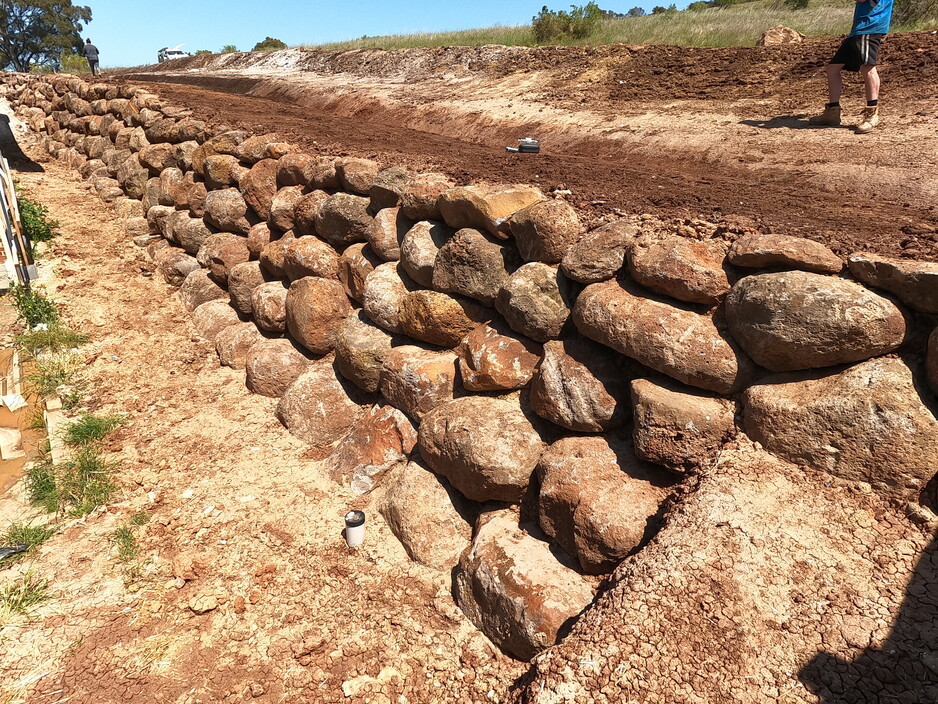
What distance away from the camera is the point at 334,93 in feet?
41.4

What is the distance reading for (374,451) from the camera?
3699mm

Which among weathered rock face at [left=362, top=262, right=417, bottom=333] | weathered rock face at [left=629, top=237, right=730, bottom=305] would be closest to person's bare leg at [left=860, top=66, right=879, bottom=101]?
weathered rock face at [left=629, top=237, right=730, bottom=305]

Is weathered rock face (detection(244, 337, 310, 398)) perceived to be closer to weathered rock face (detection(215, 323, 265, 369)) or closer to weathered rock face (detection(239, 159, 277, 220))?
weathered rock face (detection(215, 323, 265, 369))

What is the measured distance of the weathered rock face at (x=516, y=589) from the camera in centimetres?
241

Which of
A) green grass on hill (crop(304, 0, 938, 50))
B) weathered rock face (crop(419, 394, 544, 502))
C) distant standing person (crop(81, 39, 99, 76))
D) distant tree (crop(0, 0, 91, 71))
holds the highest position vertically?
distant tree (crop(0, 0, 91, 71))

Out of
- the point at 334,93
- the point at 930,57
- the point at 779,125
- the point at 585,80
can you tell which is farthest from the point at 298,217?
the point at 334,93

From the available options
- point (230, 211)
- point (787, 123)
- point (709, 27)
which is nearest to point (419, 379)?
point (230, 211)

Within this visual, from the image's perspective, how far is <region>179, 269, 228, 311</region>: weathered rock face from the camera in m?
6.08

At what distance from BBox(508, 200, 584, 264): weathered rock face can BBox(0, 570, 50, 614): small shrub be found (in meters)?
3.31

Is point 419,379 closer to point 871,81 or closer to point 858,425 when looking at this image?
point 858,425

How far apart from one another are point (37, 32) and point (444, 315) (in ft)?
166

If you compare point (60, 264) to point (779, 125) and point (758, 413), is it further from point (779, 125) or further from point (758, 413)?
point (779, 125)

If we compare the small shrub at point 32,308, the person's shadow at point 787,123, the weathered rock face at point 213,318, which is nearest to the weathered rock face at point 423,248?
the weathered rock face at point 213,318

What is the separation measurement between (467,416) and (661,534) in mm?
1278
